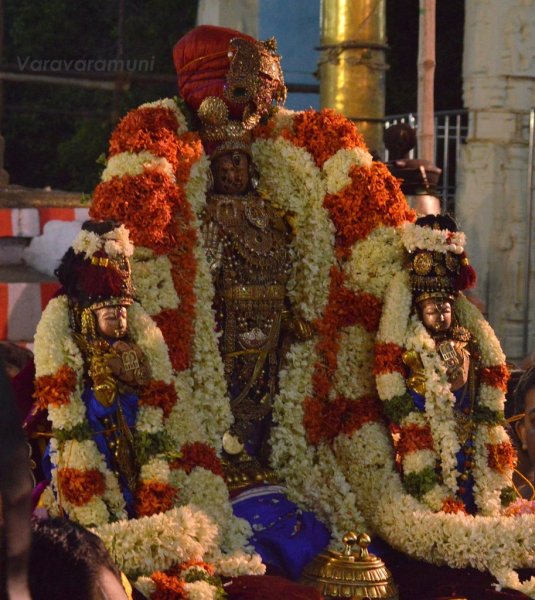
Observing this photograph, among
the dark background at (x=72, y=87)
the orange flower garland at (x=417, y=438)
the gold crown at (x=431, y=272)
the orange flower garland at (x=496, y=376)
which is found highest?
the dark background at (x=72, y=87)

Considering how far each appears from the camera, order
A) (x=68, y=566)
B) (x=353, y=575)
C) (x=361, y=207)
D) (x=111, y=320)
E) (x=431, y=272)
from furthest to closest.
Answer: (x=361, y=207), (x=431, y=272), (x=111, y=320), (x=353, y=575), (x=68, y=566)

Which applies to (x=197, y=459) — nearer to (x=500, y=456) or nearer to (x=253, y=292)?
(x=253, y=292)

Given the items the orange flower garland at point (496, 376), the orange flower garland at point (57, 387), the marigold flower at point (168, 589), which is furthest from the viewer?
the orange flower garland at point (496, 376)

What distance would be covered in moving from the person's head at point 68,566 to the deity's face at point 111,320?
2.72 meters

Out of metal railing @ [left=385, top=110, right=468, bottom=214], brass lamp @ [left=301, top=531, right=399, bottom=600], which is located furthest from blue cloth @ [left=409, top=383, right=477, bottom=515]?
metal railing @ [left=385, top=110, right=468, bottom=214]

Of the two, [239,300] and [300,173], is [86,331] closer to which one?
[239,300]

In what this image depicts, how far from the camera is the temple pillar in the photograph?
1210 cm

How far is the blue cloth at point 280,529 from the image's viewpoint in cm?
582

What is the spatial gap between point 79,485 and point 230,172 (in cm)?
156

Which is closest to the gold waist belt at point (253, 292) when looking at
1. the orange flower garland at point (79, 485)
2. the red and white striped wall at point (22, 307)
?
the orange flower garland at point (79, 485)

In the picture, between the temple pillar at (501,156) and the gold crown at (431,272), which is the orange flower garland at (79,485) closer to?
the gold crown at (431,272)

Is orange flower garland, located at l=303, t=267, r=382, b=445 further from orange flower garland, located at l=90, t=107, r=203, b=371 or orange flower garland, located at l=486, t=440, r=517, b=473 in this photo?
orange flower garland, located at l=90, t=107, r=203, b=371

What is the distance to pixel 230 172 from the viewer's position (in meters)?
6.16

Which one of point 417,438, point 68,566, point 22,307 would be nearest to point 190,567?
point 417,438
